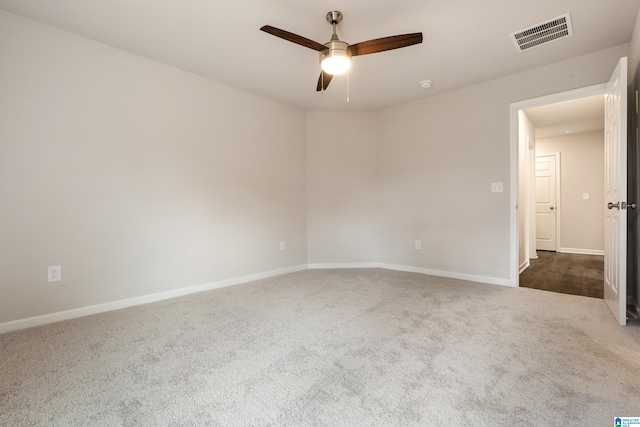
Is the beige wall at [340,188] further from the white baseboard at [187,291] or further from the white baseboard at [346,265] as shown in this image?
the white baseboard at [187,291]

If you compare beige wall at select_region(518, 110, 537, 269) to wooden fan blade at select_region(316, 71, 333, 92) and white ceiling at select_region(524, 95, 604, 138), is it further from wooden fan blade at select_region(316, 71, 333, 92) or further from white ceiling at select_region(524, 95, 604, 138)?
wooden fan blade at select_region(316, 71, 333, 92)

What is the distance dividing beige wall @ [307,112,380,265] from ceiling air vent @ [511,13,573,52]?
213cm

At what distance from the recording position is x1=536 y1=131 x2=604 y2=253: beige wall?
5.63 meters

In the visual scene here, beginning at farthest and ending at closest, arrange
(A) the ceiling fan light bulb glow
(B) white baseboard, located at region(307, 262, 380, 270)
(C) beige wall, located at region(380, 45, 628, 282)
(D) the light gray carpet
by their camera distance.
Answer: (B) white baseboard, located at region(307, 262, 380, 270), (C) beige wall, located at region(380, 45, 628, 282), (A) the ceiling fan light bulb glow, (D) the light gray carpet

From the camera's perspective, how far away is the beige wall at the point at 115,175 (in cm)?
226

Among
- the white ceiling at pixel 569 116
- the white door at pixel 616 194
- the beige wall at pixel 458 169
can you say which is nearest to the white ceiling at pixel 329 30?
the beige wall at pixel 458 169

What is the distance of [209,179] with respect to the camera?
336cm

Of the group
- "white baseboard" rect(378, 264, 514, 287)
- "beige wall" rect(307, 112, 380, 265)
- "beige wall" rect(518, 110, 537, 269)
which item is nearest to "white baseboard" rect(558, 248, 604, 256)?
"beige wall" rect(518, 110, 537, 269)

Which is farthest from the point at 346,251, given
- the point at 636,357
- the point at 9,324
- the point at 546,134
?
the point at 546,134

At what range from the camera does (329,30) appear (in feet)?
7.99

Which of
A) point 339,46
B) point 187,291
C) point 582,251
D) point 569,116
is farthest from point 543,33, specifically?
point 582,251

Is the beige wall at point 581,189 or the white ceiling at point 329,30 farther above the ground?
the white ceiling at point 329,30

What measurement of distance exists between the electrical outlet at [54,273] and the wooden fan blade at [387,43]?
2.89 meters

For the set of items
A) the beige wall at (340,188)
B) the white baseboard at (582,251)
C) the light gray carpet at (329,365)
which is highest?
the beige wall at (340,188)
